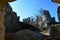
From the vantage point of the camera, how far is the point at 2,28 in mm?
5289

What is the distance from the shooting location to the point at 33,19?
23578 millimetres

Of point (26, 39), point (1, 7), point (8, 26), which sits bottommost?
point (26, 39)

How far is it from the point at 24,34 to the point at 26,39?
0.67 m


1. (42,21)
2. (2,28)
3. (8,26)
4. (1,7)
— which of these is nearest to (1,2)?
(1,7)

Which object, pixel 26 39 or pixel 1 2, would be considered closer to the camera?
pixel 1 2

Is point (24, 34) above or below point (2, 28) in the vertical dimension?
below

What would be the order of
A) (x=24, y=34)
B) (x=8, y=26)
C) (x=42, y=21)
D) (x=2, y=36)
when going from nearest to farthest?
(x=2, y=36) → (x=24, y=34) → (x=8, y=26) → (x=42, y=21)

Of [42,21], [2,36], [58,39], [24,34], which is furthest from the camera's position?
[42,21]

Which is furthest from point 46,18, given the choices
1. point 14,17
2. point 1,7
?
point 1,7

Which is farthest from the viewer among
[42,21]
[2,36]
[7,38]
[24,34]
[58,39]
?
[42,21]

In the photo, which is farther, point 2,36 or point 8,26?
point 8,26

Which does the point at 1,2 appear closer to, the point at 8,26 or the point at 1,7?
the point at 1,7

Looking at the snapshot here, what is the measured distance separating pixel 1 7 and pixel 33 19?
18.3 metres

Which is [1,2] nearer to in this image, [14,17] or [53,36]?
[53,36]
